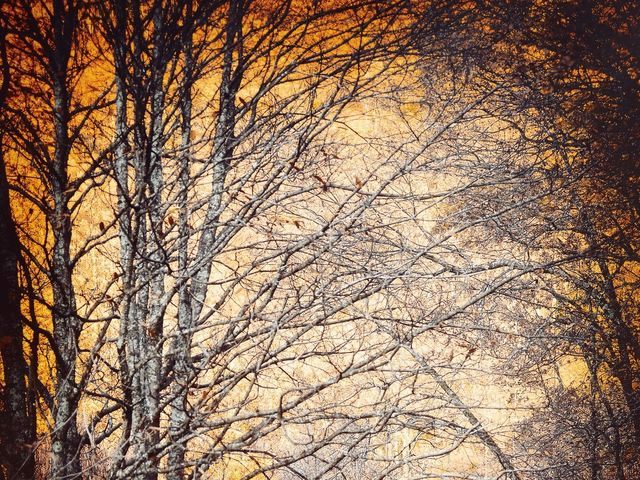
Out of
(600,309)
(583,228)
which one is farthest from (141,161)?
(600,309)

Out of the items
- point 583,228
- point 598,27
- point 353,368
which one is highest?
point 598,27

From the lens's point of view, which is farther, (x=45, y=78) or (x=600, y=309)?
(x=600, y=309)

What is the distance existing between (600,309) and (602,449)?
5.01 ft

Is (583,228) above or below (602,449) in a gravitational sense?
above

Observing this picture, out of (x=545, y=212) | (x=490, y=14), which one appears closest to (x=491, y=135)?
(x=545, y=212)

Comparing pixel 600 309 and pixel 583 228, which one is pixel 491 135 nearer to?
pixel 583 228

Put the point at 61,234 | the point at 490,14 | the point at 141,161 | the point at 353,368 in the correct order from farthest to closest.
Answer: the point at 490,14 < the point at 61,234 < the point at 141,161 < the point at 353,368

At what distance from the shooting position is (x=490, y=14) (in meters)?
4.78

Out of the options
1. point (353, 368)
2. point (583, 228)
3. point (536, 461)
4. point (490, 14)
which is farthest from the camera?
point (536, 461)

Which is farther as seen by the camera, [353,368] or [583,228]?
[583,228]

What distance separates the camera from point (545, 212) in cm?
580

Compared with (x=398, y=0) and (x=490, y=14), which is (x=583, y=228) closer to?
(x=490, y=14)

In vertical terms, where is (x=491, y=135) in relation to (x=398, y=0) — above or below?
above

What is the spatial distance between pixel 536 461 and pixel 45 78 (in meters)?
6.46
